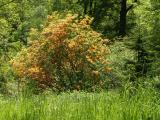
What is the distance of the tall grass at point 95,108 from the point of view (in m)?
4.38

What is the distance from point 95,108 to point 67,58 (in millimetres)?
14851

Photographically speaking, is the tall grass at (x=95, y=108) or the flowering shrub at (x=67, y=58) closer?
the tall grass at (x=95, y=108)

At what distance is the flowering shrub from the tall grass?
13.8 m

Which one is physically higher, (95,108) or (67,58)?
(95,108)

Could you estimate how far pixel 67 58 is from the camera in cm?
1931

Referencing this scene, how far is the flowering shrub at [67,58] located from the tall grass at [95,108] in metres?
13.8

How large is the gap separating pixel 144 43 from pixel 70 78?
3.59m

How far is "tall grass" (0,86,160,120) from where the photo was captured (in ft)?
14.4

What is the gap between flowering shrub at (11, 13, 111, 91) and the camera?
62.1 ft

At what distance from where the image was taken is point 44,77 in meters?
19.0

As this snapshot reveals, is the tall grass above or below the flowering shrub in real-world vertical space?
above

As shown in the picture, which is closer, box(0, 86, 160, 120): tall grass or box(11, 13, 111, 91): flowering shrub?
box(0, 86, 160, 120): tall grass

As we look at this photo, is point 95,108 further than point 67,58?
No

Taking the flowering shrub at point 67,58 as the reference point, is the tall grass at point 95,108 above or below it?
above
